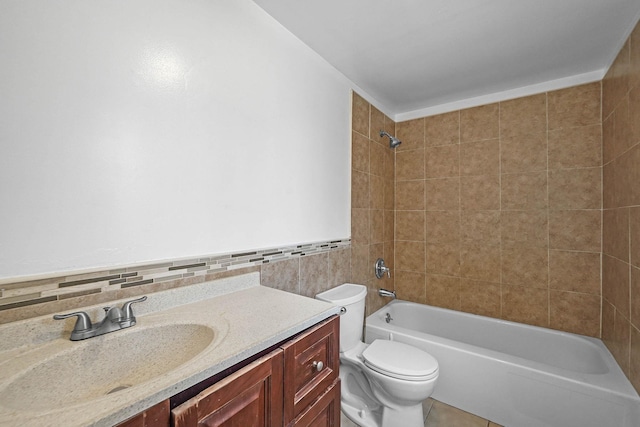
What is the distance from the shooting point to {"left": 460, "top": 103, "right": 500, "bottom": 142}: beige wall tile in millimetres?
2377

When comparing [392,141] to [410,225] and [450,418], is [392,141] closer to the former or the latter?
[410,225]

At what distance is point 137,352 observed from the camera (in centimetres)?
A: 86

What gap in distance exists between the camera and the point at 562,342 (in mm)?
2039

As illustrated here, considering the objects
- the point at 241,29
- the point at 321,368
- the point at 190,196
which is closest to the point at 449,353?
the point at 321,368

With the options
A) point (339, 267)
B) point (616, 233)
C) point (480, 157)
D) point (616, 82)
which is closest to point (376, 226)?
point (339, 267)

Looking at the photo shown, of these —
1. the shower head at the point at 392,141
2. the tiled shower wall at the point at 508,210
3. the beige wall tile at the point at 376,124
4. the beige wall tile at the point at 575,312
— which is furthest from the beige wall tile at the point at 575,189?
the beige wall tile at the point at 376,124

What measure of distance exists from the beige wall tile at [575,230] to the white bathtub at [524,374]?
0.67m

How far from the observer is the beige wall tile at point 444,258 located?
99.8 inches

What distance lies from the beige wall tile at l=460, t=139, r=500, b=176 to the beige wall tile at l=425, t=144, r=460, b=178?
0.17 ft

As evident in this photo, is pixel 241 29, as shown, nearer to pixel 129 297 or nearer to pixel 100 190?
pixel 100 190

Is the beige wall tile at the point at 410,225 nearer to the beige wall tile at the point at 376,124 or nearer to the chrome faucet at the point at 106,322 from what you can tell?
the beige wall tile at the point at 376,124

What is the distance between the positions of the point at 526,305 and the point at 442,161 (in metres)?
1.40

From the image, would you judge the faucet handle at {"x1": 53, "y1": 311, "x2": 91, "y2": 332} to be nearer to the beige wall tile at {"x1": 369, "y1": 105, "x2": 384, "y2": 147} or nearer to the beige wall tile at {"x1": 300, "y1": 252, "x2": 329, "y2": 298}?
A: the beige wall tile at {"x1": 300, "y1": 252, "x2": 329, "y2": 298}

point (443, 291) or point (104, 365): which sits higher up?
point (104, 365)
